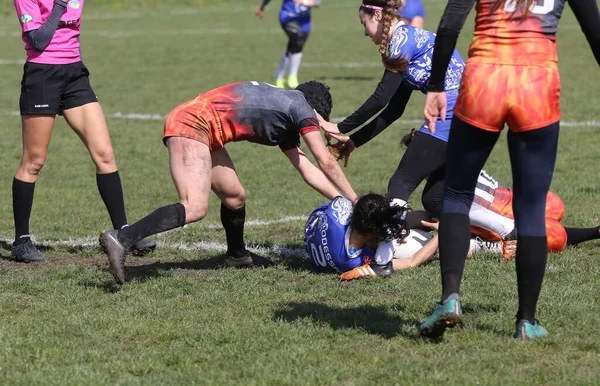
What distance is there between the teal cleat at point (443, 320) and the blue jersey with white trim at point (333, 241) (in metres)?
1.70

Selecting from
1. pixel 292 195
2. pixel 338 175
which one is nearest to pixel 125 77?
pixel 292 195

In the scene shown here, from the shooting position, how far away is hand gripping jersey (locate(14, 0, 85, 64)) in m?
7.08

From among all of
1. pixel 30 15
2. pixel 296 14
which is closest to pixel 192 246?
pixel 30 15

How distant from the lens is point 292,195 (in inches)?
381

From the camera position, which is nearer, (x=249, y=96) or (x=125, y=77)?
(x=249, y=96)

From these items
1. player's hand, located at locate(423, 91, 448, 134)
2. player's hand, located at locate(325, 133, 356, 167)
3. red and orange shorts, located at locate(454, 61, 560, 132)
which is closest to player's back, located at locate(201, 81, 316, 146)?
player's hand, located at locate(325, 133, 356, 167)

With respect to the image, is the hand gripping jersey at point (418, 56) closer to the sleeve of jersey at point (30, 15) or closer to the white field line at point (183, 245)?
the white field line at point (183, 245)

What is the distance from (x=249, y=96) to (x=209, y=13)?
109ft

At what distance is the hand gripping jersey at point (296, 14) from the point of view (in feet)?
59.5

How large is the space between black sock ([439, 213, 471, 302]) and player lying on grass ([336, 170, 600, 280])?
1871 mm

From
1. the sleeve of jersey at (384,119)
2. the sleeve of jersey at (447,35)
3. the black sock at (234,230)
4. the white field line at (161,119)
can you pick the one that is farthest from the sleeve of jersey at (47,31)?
the white field line at (161,119)

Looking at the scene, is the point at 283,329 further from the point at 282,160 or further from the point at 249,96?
the point at 282,160

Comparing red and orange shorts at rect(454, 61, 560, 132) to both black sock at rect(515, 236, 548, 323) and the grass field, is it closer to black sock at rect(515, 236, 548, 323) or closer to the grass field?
black sock at rect(515, 236, 548, 323)

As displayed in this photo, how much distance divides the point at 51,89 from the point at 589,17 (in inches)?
157
